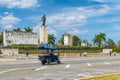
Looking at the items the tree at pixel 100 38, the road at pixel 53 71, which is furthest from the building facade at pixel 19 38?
the road at pixel 53 71

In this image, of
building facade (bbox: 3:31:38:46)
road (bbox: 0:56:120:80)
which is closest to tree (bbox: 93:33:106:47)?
building facade (bbox: 3:31:38:46)

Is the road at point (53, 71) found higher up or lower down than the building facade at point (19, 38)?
lower down

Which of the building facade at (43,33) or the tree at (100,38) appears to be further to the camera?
the tree at (100,38)

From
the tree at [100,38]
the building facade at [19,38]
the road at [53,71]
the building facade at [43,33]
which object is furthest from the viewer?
the tree at [100,38]

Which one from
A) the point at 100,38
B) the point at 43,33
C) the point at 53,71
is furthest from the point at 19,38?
the point at 53,71

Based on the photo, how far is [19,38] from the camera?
88500 mm

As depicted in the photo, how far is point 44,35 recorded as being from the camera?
81250 mm

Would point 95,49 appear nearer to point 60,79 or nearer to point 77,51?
point 77,51

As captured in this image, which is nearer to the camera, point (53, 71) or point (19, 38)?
point (53, 71)

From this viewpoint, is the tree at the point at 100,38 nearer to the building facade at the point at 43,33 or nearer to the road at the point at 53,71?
the building facade at the point at 43,33

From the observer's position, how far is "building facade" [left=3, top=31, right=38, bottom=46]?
283 ft

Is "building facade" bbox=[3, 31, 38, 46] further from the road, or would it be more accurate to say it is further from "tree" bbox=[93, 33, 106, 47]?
the road

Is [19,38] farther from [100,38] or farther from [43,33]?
[100,38]

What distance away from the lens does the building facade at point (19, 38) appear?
86.4 meters
